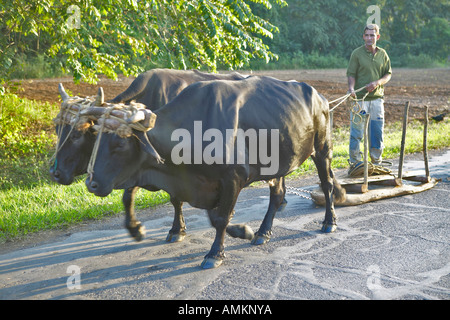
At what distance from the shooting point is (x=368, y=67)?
27.6 ft

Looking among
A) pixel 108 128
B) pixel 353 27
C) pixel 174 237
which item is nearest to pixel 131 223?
pixel 174 237

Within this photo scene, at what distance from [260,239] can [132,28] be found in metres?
5.78

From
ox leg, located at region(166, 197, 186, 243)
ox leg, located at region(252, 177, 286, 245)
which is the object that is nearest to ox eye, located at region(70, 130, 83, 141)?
ox leg, located at region(166, 197, 186, 243)

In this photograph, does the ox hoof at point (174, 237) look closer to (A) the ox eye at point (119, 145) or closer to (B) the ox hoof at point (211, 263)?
(B) the ox hoof at point (211, 263)

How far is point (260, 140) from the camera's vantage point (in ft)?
17.9

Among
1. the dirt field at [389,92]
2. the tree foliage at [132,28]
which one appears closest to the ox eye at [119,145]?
the tree foliage at [132,28]

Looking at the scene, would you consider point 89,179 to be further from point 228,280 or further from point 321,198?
point 321,198

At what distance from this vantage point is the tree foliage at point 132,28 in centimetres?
845

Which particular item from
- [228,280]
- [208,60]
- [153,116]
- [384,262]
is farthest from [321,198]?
[208,60]

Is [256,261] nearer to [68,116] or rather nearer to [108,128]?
[108,128]

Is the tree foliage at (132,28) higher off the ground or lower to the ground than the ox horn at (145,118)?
higher

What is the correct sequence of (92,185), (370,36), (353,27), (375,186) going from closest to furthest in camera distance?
1. (92,185)
2. (375,186)
3. (370,36)
4. (353,27)

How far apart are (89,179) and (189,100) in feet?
4.22
